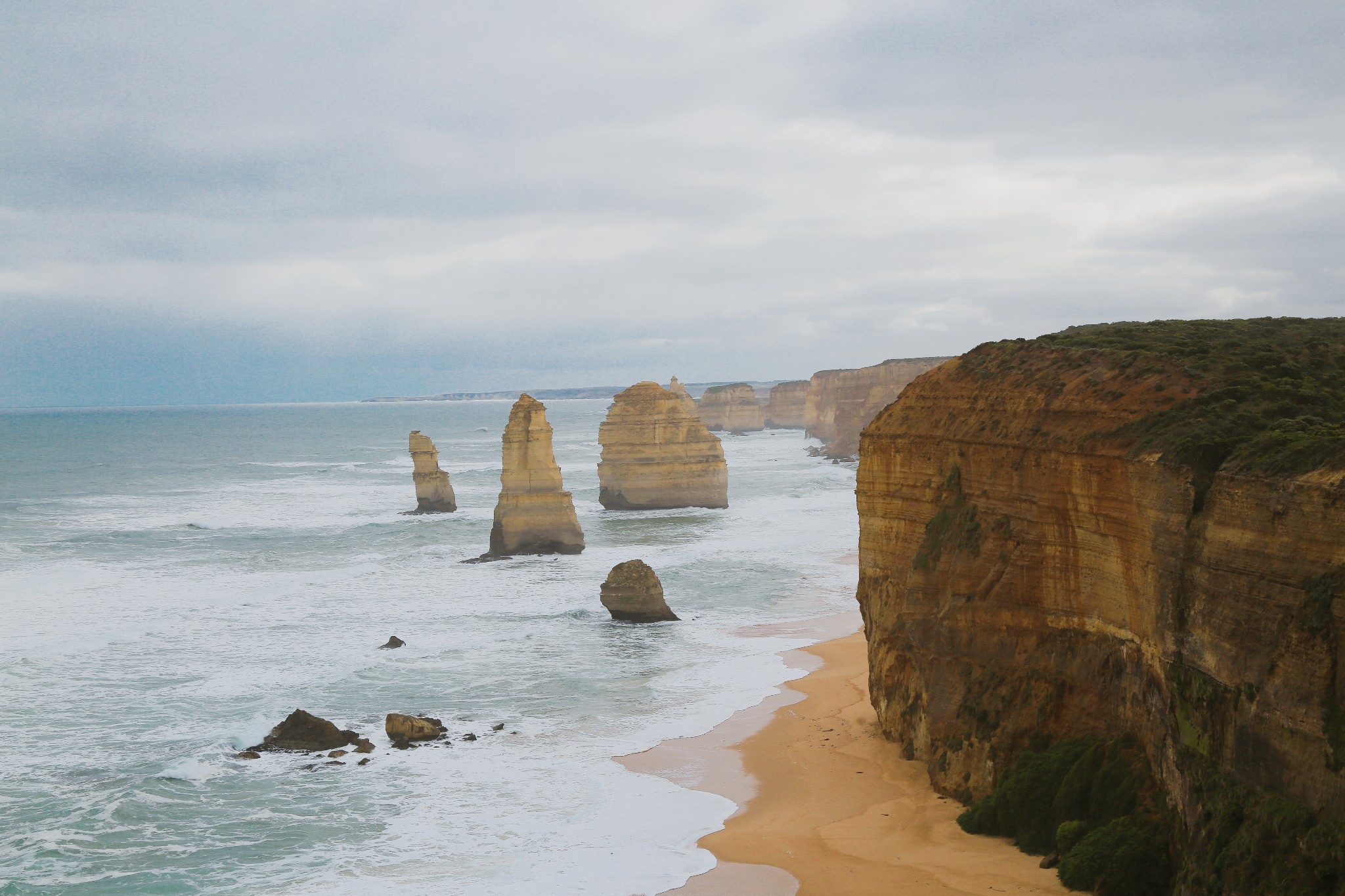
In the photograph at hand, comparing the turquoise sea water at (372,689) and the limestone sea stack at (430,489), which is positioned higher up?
the limestone sea stack at (430,489)

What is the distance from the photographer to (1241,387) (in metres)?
14.2

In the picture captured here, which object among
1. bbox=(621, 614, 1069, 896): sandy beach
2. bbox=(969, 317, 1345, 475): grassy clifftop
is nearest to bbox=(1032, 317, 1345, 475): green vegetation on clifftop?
bbox=(969, 317, 1345, 475): grassy clifftop

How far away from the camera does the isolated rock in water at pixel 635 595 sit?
32.2 m

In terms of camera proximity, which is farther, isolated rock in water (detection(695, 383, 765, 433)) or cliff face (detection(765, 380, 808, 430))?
cliff face (detection(765, 380, 808, 430))

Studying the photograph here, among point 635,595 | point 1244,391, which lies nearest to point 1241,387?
point 1244,391

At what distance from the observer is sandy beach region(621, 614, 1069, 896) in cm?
1420

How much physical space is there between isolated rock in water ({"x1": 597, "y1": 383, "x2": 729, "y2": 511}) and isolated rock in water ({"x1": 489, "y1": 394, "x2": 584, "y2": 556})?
1375cm

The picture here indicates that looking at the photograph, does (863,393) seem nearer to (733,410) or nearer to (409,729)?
(733,410)

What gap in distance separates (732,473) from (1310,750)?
76.9 meters

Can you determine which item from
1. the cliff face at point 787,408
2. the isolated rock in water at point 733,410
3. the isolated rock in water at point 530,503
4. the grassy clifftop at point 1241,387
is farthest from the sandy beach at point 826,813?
the cliff face at point 787,408

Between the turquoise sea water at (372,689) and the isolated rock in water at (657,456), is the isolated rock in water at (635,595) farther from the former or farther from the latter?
the isolated rock in water at (657,456)

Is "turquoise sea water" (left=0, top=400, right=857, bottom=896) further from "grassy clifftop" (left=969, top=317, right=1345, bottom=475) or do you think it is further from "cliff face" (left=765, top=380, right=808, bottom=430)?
"cliff face" (left=765, top=380, right=808, bottom=430)

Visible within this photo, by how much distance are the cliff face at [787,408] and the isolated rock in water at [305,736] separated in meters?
136

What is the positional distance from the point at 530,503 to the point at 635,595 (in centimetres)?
1390
